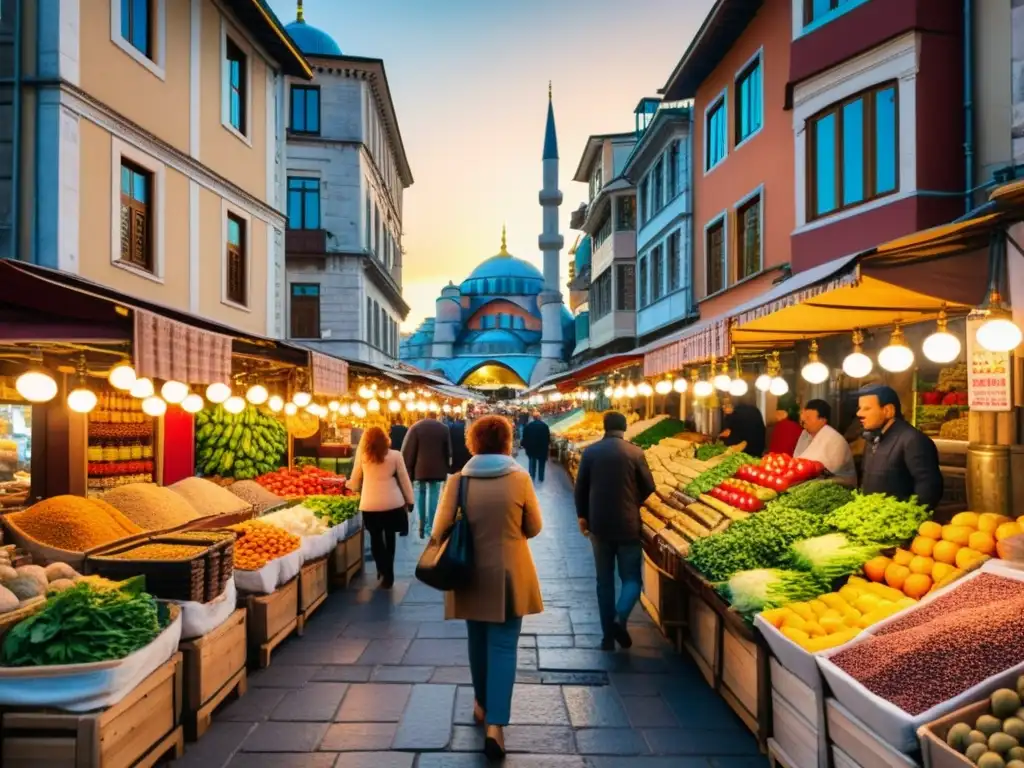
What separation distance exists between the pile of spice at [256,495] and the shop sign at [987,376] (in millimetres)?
7194

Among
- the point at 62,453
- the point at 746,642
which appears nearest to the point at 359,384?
the point at 62,453

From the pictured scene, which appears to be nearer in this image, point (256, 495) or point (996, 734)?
point (996, 734)

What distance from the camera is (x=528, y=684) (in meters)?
5.33

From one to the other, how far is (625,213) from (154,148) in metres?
19.3

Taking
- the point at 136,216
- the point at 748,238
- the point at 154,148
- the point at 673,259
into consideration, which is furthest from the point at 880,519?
the point at 673,259

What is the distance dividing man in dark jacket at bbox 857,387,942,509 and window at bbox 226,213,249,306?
466 inches

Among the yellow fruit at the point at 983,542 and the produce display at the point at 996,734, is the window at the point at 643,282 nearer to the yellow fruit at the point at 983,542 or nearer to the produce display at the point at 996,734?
the yellow fruit at the point at 983,542

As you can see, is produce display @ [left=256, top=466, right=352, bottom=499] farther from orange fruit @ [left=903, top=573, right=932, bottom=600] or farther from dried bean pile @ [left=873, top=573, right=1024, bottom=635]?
dried bean pile @ [left=873, top=573, right=1024, bottom=635]

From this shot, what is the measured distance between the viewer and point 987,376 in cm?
482

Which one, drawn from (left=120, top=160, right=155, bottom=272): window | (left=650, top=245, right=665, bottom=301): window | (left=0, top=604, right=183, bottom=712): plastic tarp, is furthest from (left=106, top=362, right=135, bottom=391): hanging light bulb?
(left=650, top=245, right=665, bottom=301): window

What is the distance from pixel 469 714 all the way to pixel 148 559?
92.1 inches

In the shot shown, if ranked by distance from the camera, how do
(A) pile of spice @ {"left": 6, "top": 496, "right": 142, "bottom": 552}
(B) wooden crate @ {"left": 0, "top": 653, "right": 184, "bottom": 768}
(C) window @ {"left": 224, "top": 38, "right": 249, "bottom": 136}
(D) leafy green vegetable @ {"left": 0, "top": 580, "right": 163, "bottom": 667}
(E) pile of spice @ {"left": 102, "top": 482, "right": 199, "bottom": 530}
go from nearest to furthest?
1. (B) wooden crate @ {"left": 0, "top": 653, "right": 184, "bottom": 768}
2. (D) leafy green vegetable @ {"left": 0, "top": 580, "right": 163, "bottom": 667}
3. (A) pile of spice @ {"left": 6, "top": 496, "right": 142, "bottom": 552}
4. (E) pile of spice @ {"left": 102, "top": 482, "right": 199, "bottom": 530}
5. (C) window @ {"left": 224, "top": 38, "right": 249, "bottom": 136}

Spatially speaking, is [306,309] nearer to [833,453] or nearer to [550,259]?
[833,453]

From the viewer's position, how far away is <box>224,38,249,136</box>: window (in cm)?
1379
